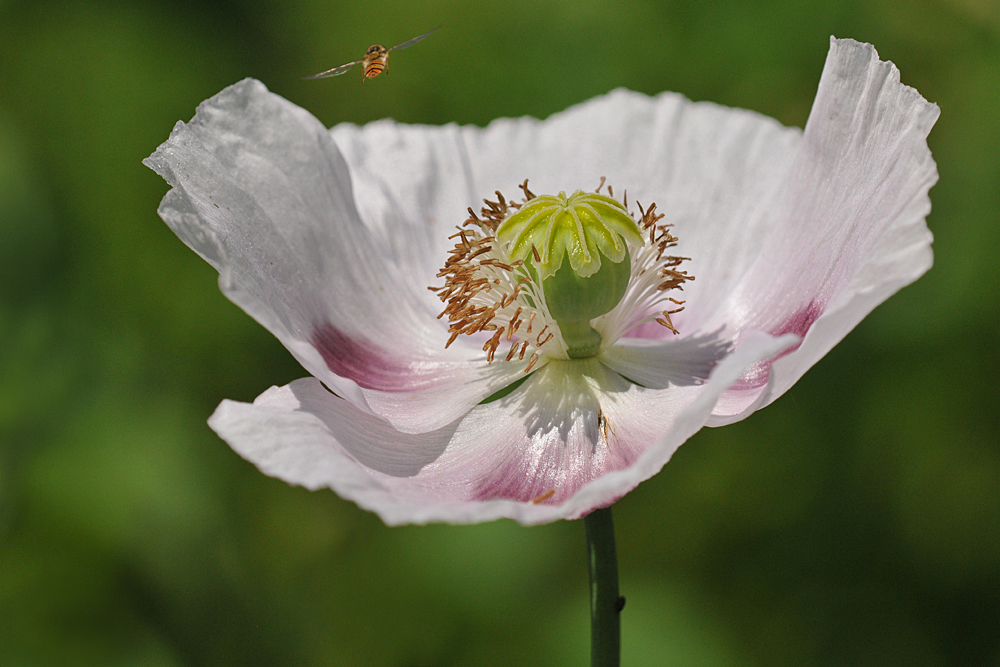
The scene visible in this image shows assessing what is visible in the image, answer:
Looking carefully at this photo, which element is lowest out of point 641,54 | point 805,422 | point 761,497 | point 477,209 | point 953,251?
point 761,497

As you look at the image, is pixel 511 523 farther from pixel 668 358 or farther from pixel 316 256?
pixel 316 256

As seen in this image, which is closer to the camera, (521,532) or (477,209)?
(477,209)

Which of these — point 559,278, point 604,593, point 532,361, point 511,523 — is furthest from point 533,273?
point 511,523

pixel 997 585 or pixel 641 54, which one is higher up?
pixel 641 54

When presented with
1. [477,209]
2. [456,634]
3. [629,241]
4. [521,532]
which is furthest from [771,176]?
[456,634]

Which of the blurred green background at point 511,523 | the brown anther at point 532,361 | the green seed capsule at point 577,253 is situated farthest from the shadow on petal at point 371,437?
the blurred green background at point 511,523

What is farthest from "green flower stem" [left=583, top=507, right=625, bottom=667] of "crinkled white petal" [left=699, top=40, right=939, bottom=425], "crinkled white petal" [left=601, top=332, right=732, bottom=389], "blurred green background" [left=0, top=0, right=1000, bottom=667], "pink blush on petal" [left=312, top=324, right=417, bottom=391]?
"blurred green background" [left=0, top=0, right=1000, bottom=667]

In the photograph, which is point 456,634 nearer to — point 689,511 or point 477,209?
point 689,511
